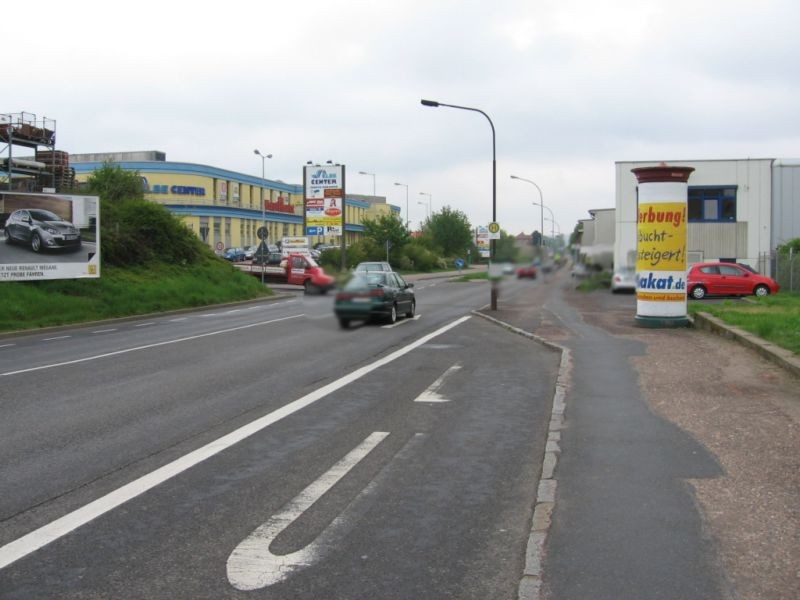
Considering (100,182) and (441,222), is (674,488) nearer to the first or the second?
(441,222)

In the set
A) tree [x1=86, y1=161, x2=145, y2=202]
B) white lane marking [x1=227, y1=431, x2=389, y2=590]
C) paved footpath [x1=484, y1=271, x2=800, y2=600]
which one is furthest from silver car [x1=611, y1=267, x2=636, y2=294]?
tree [x1=86, y1=161, x2=145, y2=202]

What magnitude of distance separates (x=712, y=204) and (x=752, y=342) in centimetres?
1582

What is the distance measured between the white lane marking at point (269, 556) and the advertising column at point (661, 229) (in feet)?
11.3

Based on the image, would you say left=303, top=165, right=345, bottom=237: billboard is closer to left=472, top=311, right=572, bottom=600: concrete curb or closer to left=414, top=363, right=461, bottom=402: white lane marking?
left=472, top=311, right=572, bottom=600: concrete curb

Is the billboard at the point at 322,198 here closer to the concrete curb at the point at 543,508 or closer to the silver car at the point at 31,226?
the concrete curb at the point at 543,508

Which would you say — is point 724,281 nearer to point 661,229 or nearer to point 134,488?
point 661,229

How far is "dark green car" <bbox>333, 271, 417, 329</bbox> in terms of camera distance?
256 centimetres

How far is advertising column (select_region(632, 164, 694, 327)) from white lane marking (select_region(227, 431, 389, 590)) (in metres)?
3.44

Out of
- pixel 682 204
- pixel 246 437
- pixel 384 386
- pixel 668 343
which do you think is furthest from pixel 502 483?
A: pixel 668 343

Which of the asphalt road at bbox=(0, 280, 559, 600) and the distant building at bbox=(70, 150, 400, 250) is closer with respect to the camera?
the distant building at bbox=(70, 150, 400, 250)

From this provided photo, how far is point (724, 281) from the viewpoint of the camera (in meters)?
7.34

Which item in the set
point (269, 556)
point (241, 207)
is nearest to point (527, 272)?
point (241, 207)

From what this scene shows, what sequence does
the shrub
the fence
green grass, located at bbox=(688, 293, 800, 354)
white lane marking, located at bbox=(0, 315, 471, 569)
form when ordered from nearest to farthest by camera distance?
the shrub < white lane marking, located at bbox=(0, 315, 471, 569) < the fence < green grass, located at bbox=(688, 293, 800, 354)

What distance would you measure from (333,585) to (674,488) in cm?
398
